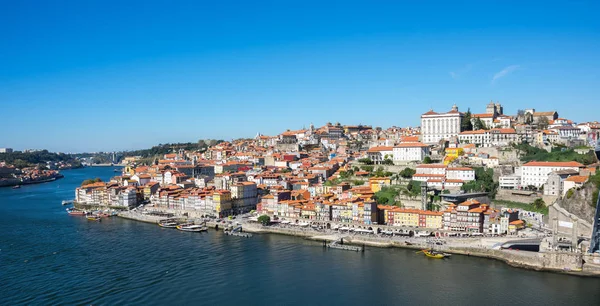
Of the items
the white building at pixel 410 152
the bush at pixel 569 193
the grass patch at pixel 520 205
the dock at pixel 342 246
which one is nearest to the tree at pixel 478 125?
the white building at pixel 410 152

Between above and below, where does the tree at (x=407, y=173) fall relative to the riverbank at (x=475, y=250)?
above

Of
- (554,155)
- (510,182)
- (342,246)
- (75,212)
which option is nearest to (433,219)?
(342,246)

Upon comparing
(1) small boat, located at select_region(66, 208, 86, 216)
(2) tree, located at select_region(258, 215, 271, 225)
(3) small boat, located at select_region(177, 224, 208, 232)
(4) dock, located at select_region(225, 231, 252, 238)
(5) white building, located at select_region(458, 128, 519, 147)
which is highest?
(5) white building, located at select_region(458, 128, 519, 147)

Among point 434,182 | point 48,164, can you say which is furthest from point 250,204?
point 48,164

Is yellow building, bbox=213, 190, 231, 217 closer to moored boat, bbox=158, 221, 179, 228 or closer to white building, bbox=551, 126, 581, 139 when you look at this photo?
moored boat, bbox=158, 221, 179, 228

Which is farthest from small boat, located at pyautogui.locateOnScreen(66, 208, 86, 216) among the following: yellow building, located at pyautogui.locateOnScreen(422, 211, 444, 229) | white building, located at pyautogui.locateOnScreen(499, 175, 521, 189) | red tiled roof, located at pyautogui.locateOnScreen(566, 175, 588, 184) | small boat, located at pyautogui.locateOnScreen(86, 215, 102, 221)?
red tiled roof, located at pyautogui.locateOnScreen(566, 175, 588, 184)

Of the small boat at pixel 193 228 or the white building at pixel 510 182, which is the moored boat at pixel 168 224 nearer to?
the small boat at pixel 193 228
